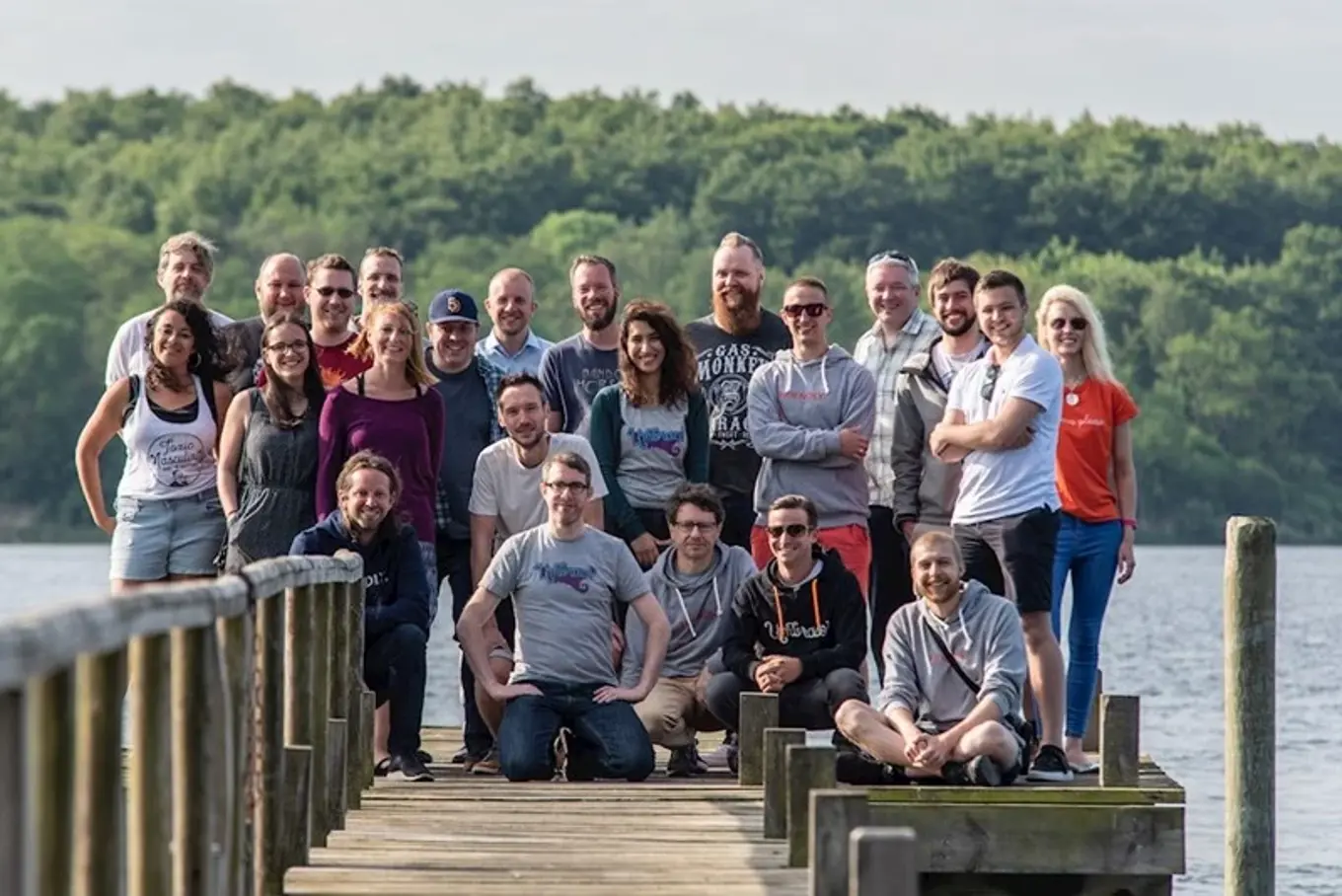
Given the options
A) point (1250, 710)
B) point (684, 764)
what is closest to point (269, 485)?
point (684, 764)

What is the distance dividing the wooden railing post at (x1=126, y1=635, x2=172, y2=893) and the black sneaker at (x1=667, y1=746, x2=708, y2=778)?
5.38 meters

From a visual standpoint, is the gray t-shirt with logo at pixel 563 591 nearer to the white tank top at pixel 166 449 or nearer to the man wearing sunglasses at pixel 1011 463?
the white tank top at pixel 166 449

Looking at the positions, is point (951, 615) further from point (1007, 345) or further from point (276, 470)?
point (276, 470)

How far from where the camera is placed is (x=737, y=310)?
11.0 metres

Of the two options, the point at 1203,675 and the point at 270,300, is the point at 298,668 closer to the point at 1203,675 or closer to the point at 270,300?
the point at 270,300

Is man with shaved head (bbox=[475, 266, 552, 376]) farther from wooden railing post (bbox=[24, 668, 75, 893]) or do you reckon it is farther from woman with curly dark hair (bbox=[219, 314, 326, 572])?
wooden railing post (bbox=[24, 668, 75, 893])

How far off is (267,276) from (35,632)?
680 centimetres

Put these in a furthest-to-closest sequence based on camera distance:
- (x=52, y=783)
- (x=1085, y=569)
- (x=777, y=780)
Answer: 1. (x=1085, y=569)
2. (x=777, y=780)
3. (x=52, y=783)

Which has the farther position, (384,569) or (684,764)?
(684,764)

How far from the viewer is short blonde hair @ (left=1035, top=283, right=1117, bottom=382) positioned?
10.5m

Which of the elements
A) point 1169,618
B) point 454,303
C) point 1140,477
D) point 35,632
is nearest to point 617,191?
point 1140,477

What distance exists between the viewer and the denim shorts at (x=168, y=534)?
10055mm

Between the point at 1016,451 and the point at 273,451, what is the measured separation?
93.7 inches

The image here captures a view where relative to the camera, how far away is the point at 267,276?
34.8 ft
